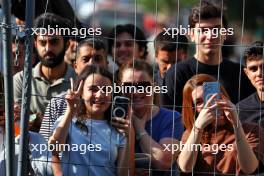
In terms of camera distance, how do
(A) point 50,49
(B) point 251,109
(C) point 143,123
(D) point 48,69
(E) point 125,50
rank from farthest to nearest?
(E) point 125,50 → (D) point 48,69 → (A) point 50,49 → (B) point 251,109 → (C) point 143,123

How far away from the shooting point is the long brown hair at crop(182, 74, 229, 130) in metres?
6.50

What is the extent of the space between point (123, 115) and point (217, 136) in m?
0.56

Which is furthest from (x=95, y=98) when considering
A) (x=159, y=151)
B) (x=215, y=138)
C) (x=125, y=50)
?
(x=125, y=50)

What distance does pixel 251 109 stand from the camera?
22.2 ft

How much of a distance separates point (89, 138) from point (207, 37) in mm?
Result: 972

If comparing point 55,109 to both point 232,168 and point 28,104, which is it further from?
point 232,168

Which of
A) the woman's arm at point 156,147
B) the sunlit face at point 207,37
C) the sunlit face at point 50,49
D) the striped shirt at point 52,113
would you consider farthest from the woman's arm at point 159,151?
the sunlit face at point 50,49

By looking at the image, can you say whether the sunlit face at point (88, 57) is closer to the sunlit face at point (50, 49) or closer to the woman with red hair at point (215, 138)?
the sunlit face at point (50, 49)

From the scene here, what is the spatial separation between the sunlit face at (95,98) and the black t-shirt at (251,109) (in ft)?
2.58

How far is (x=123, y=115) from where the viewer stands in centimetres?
648

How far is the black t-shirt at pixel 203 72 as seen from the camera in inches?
270

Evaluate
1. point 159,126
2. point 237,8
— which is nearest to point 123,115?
point 159,126

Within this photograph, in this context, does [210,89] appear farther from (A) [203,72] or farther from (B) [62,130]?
(B) [62,130]

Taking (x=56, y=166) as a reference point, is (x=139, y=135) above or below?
above
